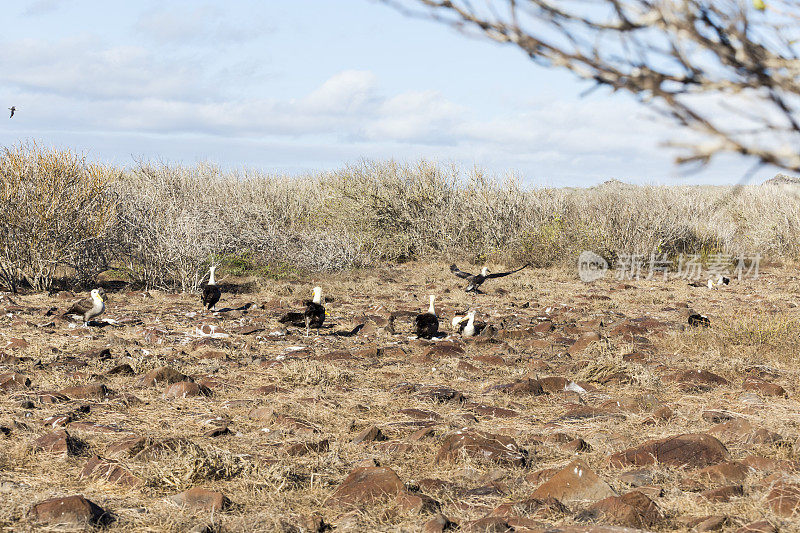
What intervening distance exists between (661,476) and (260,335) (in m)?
6.76

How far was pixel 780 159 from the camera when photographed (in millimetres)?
2205

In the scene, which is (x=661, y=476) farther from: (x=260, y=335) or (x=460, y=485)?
(x=260, y=335)

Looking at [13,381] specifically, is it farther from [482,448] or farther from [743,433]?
[743,433]

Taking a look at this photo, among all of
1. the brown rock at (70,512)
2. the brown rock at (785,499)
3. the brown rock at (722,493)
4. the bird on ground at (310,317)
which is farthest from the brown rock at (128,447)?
the bird on ground at (310,317)

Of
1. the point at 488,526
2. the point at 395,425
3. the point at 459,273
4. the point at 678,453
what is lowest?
the point at 395,425

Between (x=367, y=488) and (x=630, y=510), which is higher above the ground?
(x=630, y=510)

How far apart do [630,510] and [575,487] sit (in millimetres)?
439

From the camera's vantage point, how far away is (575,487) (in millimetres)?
4234

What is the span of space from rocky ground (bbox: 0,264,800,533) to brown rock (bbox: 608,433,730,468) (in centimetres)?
1

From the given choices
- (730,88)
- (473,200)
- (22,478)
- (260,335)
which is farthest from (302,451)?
(473,200)

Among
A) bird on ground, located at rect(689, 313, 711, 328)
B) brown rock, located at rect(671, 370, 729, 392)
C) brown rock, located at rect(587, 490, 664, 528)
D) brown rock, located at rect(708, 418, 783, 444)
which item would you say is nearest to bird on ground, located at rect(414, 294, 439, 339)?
brown rock, located at rect(671, 370, 729, 392)

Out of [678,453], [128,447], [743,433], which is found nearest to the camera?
[678,453]

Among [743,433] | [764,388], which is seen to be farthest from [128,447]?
[764,388]

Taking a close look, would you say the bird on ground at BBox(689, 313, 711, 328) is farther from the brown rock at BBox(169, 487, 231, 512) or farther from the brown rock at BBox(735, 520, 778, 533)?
the brown rock at BBox(169, 487, 231, 512)
